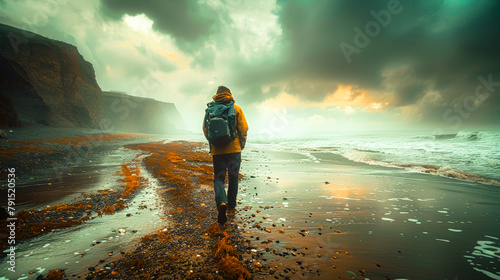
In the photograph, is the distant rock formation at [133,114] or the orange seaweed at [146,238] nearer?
the orange seaweed at [146,238]

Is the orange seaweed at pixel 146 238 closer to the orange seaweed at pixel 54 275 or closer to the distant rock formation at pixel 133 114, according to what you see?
the orange seaweed at pixel 54 275

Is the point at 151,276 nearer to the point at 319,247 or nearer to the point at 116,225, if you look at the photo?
the point at 116,225

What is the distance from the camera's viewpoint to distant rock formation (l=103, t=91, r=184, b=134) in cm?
10475

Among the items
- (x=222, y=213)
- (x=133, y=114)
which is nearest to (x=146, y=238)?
(x=222, y=213)

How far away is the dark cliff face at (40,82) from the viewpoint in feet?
127

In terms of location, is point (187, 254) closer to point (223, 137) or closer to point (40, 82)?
point (223, 137)

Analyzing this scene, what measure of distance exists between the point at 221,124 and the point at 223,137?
33 centimetres

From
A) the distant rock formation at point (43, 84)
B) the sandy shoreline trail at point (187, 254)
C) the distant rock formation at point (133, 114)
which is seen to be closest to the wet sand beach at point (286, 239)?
the sandy shoreline trail at point (187, 254)

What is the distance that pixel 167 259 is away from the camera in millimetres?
2953

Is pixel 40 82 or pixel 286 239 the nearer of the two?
pixel 286 239

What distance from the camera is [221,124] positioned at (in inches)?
181

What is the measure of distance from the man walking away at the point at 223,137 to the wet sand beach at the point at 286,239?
33.6 inches

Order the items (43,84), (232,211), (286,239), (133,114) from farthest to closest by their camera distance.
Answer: (133,114) < (43,84) < (232,211) < (286,239)

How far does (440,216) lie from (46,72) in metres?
73.7
